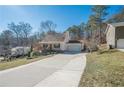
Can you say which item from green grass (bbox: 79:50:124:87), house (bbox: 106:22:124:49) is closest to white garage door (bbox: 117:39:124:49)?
house (bbox: 106:22:124:49)

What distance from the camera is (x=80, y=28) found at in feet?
27.7

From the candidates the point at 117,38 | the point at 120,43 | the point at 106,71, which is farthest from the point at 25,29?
the point at 117,38

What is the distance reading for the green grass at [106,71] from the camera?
544 cm

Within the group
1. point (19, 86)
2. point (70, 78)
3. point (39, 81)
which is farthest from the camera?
point (70, 78)

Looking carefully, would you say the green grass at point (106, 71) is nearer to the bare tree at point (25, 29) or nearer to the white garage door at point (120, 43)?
the white garage door at point (120, 43)

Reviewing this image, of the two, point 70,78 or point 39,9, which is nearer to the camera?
point 70,78

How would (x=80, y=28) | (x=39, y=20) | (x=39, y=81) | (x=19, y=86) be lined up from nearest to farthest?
(x=19, y=86), (x=39, y=81), (x=39, y=20), (x=80, y=28)

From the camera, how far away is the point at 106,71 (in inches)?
265

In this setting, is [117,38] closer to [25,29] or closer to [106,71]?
[106,71]

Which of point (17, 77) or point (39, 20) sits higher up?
point (39, 20)

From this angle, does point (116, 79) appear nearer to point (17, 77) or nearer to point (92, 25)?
point (17, 77)

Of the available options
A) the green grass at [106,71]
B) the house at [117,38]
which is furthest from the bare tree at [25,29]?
the house at [117,38]
